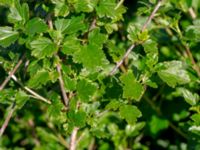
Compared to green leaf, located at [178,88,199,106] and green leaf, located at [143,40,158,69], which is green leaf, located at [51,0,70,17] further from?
green leaf, located at [178,88,199,106]

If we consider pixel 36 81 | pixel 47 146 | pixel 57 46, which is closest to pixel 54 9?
pixel 57 46

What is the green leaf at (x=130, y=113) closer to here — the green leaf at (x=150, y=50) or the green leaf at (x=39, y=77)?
the green leaf at (x=150, y=50)

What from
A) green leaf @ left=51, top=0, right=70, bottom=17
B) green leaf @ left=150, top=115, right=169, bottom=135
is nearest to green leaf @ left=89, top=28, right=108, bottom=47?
green leaf @ left=51, top=0, right=70, bottom=17

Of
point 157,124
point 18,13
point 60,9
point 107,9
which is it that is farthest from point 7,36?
point 157,124

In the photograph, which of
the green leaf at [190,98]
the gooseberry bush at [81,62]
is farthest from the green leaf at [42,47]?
the green leaf at [190,98]

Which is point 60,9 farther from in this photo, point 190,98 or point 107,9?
point 190,98

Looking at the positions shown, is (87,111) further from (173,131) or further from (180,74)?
(173,131)
